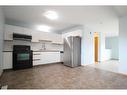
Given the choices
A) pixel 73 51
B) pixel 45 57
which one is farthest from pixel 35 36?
pixel 73 51

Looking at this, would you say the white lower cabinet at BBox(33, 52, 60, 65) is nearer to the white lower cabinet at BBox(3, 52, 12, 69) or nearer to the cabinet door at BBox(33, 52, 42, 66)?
the cabinet door at BBox(33, 52, 42, 66)

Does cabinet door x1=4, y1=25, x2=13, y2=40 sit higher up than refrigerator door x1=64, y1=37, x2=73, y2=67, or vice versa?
cabinet door x1=4, y1=25, x2=13, y2=40

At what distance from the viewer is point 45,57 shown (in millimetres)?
4676

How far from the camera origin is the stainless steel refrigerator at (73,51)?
4.33 meters

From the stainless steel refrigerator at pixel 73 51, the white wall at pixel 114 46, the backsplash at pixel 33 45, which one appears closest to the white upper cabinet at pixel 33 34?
the backsplash at pixel 33 45

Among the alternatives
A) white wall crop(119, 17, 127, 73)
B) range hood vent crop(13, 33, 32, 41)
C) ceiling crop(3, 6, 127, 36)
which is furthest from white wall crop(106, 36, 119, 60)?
range hood vent crop(13, 33, 32, 41)

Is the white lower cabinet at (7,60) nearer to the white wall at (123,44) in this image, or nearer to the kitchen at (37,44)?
the kitchen at (37,44)

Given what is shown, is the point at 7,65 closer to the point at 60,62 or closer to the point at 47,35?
the point at 47,35

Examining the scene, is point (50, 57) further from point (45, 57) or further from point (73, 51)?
point (73, 51)

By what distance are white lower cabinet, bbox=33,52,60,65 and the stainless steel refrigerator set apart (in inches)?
32.8

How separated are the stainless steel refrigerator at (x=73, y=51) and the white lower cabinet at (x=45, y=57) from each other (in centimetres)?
83

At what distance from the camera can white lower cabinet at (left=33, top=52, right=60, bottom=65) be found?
14.1 ft
